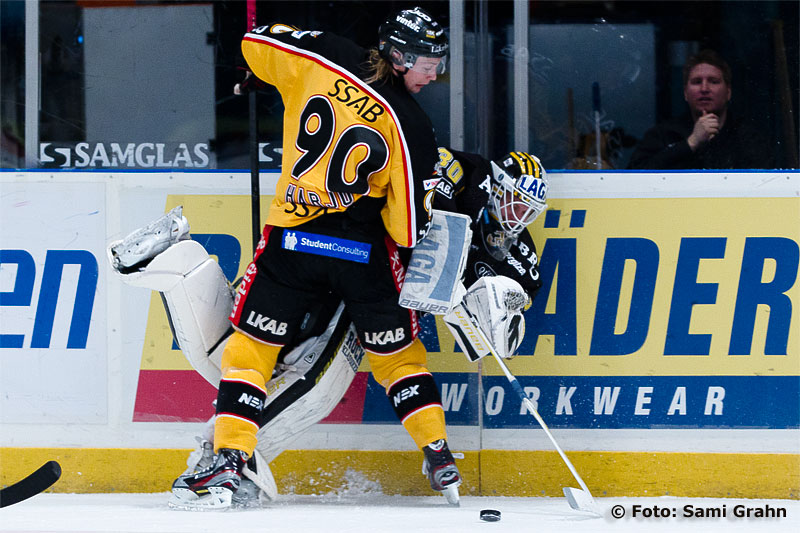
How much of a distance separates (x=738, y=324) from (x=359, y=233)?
4.22ft

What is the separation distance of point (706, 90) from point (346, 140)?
1321 millimetres

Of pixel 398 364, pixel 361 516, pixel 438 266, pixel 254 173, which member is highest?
pixel 254 173

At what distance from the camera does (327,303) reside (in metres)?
2.90

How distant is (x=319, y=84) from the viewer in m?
2.73

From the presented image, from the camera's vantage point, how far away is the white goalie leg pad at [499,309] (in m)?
2.87

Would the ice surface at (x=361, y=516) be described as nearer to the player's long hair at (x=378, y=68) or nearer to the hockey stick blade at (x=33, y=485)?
the hockey stick blade at (x=33, y=485)

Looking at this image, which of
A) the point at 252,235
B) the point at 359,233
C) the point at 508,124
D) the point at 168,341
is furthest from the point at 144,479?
the point at 508,124

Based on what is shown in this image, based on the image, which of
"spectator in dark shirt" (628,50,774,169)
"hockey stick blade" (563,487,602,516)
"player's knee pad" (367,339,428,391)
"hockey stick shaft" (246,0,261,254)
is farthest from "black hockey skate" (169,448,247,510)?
"spectator in dark shirt" (628,50,774,169)

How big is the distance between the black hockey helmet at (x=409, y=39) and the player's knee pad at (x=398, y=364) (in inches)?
32.6

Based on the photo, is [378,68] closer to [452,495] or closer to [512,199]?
[512,199]

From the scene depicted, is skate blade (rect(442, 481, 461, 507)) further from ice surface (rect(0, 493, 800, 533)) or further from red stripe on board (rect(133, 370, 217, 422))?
red stripe on board (rect(133, 370, 217, 422))

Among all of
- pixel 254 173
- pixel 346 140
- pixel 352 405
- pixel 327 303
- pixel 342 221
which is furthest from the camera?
pixel 352 405

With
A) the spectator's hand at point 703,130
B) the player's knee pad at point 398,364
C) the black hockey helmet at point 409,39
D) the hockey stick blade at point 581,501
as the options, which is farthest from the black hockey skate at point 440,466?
the spectator's hand at point 703,130

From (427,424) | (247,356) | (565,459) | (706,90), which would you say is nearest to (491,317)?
(427,424)
